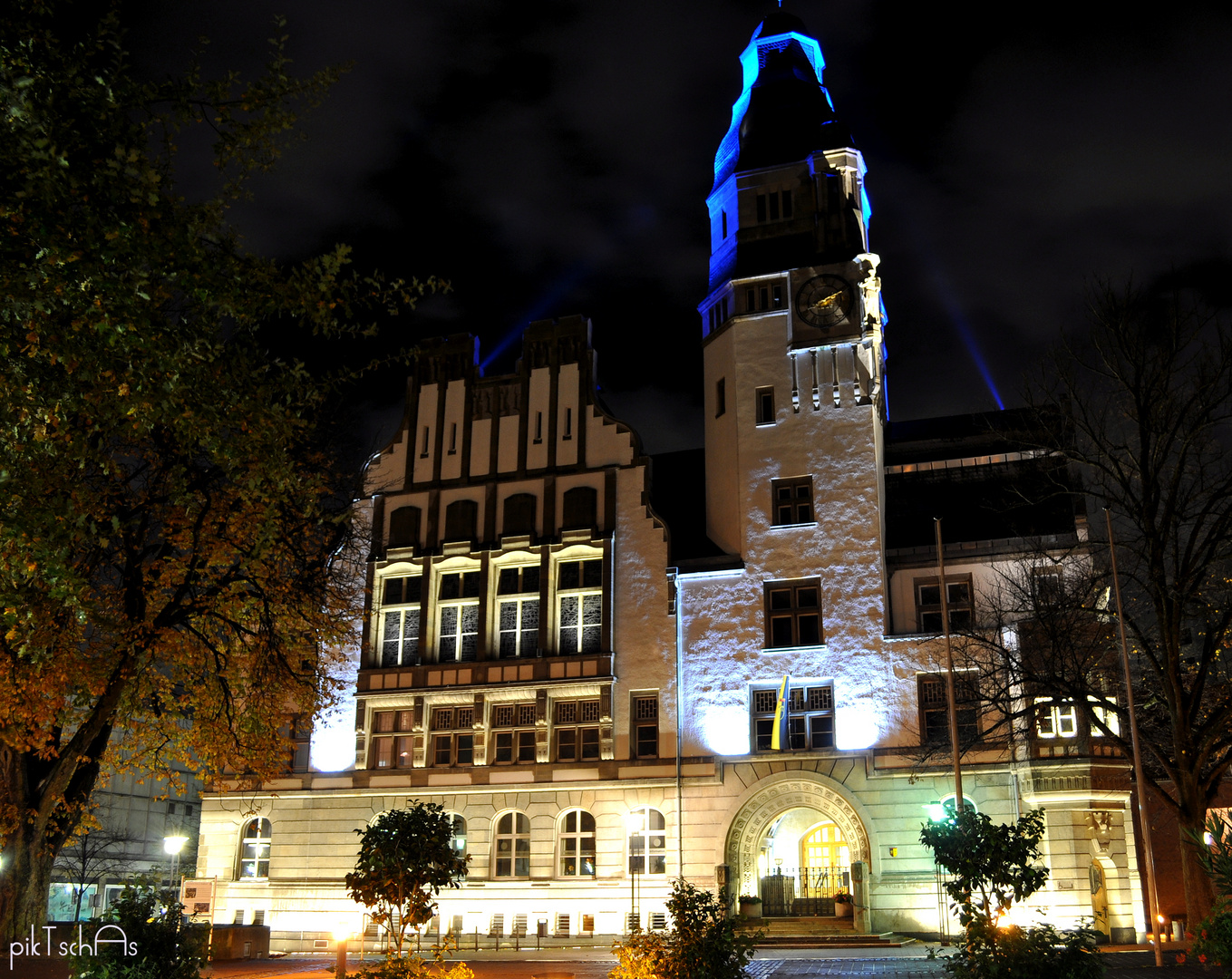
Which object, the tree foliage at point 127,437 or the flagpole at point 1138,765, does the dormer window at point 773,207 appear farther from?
the tree foliage at point 127,437

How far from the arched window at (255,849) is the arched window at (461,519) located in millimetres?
11986

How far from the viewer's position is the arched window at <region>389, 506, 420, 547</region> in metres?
41.8

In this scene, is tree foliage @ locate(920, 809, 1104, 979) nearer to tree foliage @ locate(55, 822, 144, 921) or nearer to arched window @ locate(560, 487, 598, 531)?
arched window @ locate(560, 487, 598, 531)

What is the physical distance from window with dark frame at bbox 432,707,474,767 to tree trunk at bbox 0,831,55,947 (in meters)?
21.4

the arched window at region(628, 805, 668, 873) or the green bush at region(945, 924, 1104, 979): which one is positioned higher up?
the arched window at region(628, 805, 668, 873)

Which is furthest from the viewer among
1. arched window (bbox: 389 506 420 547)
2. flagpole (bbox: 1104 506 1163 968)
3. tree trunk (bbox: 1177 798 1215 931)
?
arched window (bbox: 389 506 420 547)

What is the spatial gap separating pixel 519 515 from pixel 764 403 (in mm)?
9298

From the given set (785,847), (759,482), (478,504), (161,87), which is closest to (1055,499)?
(759,482)

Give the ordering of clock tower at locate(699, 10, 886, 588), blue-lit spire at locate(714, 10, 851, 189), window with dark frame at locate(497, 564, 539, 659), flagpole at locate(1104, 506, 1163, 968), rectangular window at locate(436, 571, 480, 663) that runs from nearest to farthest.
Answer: flagpole at locate(1104, 506, 1163, 968) → clock tower at locate(699, 10, 886, 588) → window with dark frame at locate(497, 564, 539, 659) → rectangular window at locate(436, 571, 480, 663) → blue-lit spire at locate(714, 10, 851, 189)

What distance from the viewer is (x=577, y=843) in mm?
37312

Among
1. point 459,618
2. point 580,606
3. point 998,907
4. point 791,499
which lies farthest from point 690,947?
point 459,618

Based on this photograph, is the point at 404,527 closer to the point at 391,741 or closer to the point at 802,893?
the point at 391,741

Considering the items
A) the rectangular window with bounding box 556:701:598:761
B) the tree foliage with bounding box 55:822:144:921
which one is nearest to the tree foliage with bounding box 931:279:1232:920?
the rectangular window with bounding box 556:701:598:761

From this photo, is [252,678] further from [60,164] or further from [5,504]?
[60,164]
